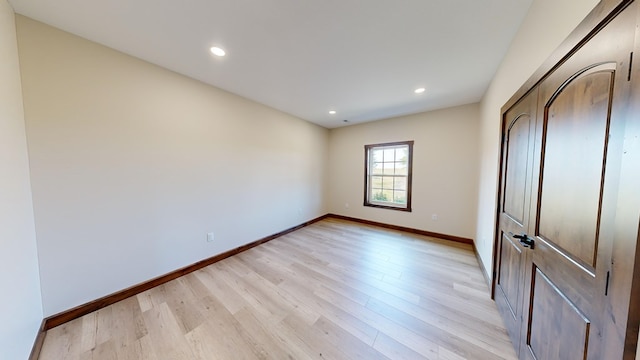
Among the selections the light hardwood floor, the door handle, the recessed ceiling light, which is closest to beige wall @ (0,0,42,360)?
the light hardwood floor

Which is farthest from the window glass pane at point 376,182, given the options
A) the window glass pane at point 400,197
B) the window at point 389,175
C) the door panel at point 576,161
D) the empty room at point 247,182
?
the door panel at point 576,161

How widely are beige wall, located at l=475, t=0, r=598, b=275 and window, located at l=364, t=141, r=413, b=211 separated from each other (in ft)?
5.14

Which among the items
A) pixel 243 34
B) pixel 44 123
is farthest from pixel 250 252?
pixel 243 34

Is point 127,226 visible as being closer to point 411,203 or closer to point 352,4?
point 352,4

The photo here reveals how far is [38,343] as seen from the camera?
56.6 inches

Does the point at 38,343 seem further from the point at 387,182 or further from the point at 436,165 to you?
the point at 436,165

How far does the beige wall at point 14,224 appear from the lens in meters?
1.14

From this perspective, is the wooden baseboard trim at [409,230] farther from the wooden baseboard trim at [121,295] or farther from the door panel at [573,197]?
the wooden baseboard trim at [121,295]

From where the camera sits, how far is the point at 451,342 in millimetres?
1499

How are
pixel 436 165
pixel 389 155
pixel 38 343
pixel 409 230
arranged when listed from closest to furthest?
1. pixel 38 343
2. pixel 436 165
3. pixel 409 230
4. pixel 389 155

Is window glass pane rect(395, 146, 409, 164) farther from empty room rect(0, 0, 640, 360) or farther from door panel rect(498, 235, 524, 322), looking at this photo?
door panel rect(498, 235, 524, 322)

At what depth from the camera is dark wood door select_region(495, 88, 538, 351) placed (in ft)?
4.32

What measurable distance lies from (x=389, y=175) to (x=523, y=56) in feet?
10.0

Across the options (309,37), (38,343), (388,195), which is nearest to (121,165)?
(38,343)
